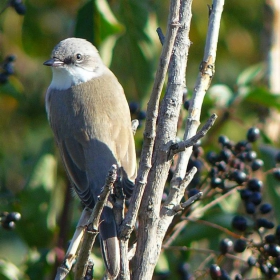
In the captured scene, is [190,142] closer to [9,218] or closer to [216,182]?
[216,182]

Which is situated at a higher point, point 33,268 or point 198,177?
point 198,177

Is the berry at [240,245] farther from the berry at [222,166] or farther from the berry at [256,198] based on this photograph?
the berry at [222,166]

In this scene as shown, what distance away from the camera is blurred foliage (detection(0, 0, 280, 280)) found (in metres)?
4.94

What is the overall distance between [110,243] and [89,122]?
4.30 feet

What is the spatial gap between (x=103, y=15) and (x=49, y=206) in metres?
1.57

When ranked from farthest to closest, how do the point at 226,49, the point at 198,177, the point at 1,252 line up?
the point at 226,49
the point at 1,252
the point at 198,177

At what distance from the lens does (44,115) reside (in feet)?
23.9

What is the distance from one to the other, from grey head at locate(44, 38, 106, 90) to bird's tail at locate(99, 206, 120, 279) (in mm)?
1565

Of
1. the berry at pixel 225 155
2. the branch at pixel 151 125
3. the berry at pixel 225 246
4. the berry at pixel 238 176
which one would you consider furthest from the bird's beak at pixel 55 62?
the branch at pixel 151 125

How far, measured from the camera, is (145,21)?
514 cm

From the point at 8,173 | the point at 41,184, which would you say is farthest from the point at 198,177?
the point at 8,173

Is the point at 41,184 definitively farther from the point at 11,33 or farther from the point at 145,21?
the point at 11,33

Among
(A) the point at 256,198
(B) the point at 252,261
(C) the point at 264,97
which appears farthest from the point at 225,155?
(C) the point at 264,97

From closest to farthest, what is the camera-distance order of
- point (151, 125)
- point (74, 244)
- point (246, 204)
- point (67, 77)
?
1. point (151, 125)
2. point (74, 244)
3. point (246, 204)
4. point (67, 77)
